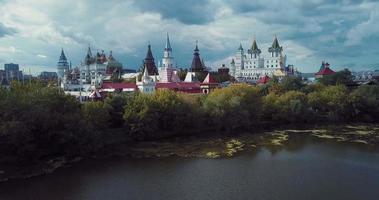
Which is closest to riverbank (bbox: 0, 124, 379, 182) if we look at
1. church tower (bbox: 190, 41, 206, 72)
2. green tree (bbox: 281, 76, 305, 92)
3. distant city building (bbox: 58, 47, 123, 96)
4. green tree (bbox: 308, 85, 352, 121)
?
green tree (bbox: 308, 85, 352, 121)

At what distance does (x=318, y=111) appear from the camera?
153 ft

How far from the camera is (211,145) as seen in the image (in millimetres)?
30953

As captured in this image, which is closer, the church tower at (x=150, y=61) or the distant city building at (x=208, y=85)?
the distant city building at (x=208, y=85)

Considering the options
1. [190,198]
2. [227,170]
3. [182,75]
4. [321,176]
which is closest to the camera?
[190,198]

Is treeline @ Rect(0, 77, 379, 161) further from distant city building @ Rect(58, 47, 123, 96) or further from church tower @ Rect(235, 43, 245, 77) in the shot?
church tower @ Rect(235, 43, 245, 77)

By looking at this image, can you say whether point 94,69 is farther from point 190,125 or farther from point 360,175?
point 360,175

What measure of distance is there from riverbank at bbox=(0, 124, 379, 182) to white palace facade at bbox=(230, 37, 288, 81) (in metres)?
69.3

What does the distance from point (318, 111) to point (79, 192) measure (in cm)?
3460

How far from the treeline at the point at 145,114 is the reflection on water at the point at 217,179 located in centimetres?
314

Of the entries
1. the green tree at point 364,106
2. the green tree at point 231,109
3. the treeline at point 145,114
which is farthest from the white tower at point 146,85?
the green tree at point 364,106

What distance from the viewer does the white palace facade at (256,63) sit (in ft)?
361

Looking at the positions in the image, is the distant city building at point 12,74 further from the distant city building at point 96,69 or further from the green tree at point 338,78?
the green tree at point 338,78

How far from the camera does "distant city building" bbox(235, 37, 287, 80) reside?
110062mm

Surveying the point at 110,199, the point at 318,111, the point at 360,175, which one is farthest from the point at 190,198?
the point at 318,111
